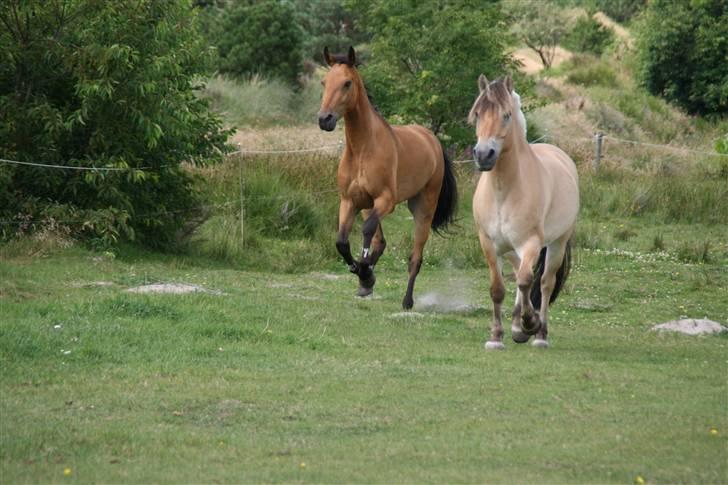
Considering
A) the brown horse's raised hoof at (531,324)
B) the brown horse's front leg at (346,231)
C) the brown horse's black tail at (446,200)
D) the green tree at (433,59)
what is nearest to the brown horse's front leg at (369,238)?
the brown horse's front leg at (346,231)

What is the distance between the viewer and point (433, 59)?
950 inches

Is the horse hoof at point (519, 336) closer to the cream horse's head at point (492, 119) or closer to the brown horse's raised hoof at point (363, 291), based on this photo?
the cream horse's head at point (492, 119)

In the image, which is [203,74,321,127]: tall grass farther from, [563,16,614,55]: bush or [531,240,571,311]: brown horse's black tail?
[531,240,571,311]: brown horse's black tail

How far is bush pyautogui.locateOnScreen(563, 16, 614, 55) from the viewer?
183ft

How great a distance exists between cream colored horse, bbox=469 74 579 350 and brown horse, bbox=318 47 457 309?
274cm

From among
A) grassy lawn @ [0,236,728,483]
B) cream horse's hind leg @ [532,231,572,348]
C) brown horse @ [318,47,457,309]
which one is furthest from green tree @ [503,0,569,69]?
cream horse's hind leg @ [532,231,572,348]

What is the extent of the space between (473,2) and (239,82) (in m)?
14.3

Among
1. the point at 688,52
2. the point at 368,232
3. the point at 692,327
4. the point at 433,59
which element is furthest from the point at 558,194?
the point at 688,52

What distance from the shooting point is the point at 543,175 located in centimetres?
1118

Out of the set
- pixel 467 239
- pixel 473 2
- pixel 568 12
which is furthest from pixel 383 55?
pixel 568 12

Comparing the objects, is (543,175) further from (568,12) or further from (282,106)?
(568,12)

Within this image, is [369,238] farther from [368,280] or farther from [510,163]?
[510,163]

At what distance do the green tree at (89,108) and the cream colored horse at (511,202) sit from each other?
5.88 meters

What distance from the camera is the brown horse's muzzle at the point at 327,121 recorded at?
13062 mm
